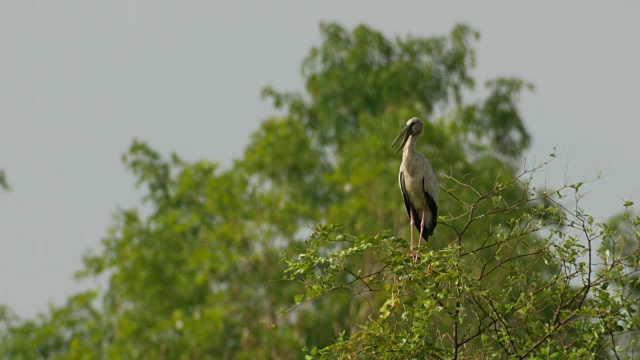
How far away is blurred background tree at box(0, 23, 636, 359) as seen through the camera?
28.8m

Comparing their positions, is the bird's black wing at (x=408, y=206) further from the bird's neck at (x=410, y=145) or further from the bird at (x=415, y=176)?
the bird's neck at (x=410, y=145)

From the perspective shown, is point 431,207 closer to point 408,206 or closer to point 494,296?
point 408,206

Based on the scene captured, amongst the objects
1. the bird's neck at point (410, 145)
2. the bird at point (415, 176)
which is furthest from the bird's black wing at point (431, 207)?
the bird's neck at point (410, 145)

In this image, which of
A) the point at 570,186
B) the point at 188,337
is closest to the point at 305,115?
the point at 188,337

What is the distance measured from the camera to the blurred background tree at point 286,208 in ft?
94.4

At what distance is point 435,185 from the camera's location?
14.0 meters

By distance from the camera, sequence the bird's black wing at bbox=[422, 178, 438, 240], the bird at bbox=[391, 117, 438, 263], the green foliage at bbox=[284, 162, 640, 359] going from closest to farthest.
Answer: the green foliage at bbox=[284, 162, 640, 359]
the bird at bbox=[391, 117, 438, 263]
the bird's black wing at bbox=[422, 178, 438, 240]

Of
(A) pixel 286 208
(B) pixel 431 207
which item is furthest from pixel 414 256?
(A) pixel 286 208

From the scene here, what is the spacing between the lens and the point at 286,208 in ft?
98.4

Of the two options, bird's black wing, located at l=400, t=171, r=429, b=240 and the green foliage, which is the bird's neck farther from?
the green foliage

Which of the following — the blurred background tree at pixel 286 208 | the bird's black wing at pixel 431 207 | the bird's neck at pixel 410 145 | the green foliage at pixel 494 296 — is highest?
the blurred background tree at pixel 286 208

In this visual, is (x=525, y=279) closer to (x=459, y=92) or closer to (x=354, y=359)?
(x=354, y=359)

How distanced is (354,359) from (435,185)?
591 centimetres

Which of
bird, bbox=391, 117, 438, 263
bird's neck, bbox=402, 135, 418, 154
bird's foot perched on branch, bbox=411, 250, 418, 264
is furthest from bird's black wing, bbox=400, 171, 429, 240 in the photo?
bird's foot perched on branch, bbox=411, 250, 418, 264
